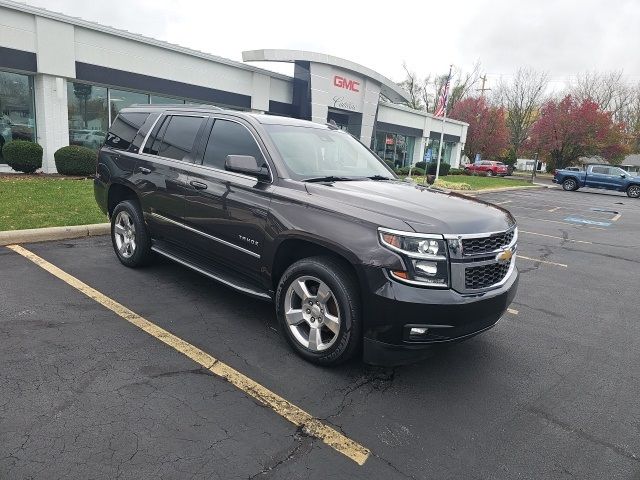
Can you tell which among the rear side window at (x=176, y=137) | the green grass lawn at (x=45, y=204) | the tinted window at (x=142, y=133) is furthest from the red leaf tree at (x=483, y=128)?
the rear side window at (x=176, y=137)

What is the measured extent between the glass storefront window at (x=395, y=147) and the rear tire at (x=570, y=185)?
10.7 meters

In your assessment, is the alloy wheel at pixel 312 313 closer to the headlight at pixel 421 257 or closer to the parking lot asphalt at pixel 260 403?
the parking lot asphalt at pixel 260 403

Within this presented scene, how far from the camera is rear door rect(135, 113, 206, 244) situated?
4656 mm

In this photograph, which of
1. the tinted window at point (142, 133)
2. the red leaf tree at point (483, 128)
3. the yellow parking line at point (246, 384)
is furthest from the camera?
the red leaf tree at point (483, 128)

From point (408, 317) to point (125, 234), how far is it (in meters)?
3.87

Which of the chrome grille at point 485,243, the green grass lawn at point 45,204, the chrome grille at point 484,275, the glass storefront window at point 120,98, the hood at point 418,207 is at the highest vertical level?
the glass storefront window at point 120,98

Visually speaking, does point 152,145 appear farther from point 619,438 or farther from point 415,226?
point 619,438

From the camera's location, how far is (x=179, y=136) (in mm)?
4906

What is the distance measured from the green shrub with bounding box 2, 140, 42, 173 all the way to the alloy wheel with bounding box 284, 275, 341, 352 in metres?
12.2

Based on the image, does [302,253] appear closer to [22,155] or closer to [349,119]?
[22,155]

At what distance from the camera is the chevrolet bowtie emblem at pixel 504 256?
346 cm

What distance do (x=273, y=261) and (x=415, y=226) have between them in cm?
124

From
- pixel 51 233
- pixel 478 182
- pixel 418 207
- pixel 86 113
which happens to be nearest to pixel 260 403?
pixel 418 207

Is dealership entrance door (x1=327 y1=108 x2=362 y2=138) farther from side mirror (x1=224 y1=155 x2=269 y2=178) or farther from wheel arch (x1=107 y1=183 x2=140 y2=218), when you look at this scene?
side mirror (x1=224 y1=155 x2=269 y2=178)
